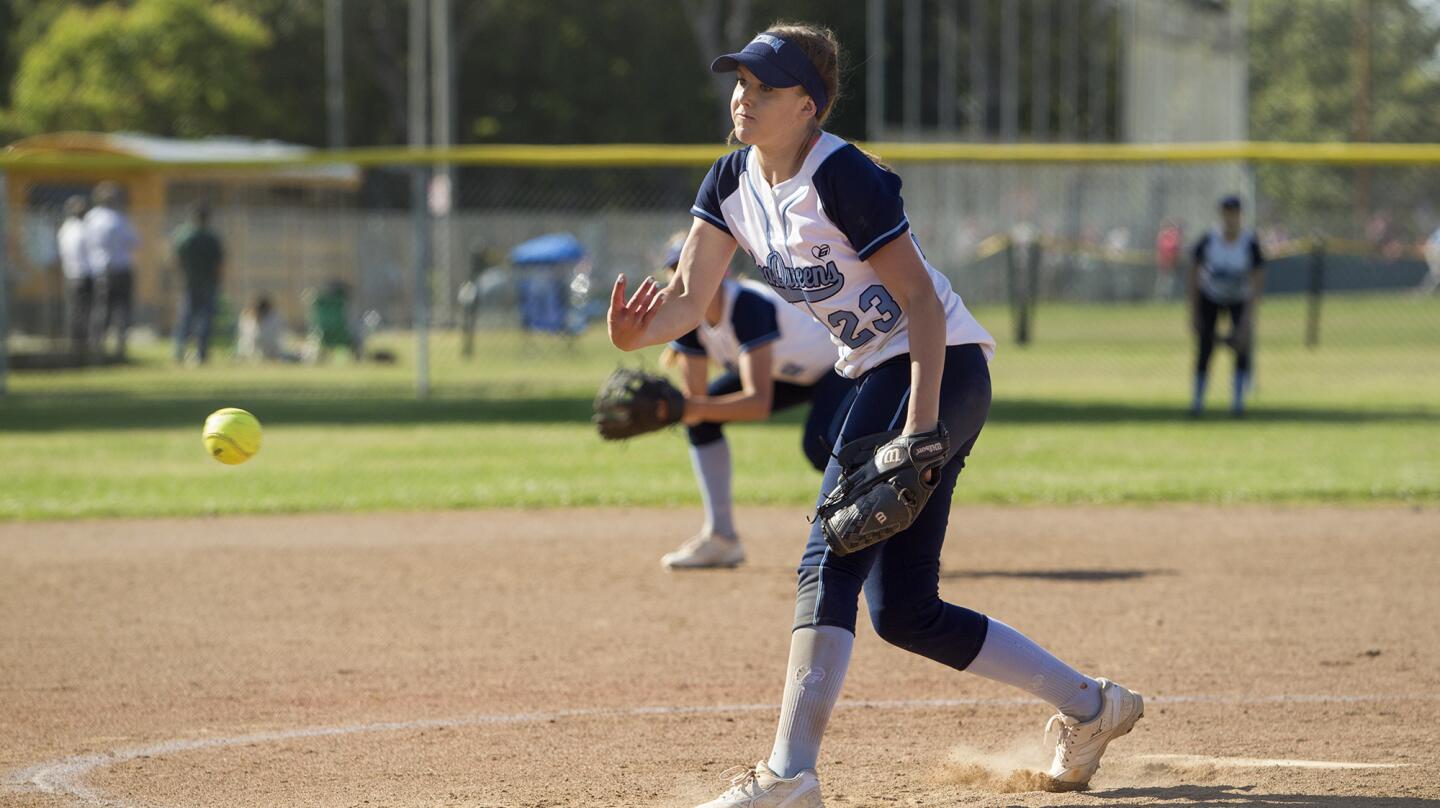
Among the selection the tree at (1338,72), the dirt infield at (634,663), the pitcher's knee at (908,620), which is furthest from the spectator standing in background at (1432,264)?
the tree at (1338,72)

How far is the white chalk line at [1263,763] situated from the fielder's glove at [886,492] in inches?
48.6

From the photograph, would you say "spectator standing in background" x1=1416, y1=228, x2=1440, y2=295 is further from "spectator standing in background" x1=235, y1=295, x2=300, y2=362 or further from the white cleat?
the white cleat

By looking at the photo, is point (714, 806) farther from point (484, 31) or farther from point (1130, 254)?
point (484, 31)

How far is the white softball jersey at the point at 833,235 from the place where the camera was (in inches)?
143

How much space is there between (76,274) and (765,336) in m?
11.9

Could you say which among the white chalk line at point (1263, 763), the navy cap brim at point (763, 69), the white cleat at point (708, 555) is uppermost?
the navy cap brim at point (763, 69)

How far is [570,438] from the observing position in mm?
Answer: 12492

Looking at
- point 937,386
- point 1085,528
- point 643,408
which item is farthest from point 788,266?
point 1085,528

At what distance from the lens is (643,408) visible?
21.6ft

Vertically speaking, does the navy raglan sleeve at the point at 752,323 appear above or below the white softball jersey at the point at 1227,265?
above

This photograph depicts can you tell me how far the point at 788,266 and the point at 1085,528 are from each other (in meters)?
5.15

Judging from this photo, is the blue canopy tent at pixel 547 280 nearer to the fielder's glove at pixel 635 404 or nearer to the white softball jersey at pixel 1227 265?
the white softball jersey at pixel 1227 265

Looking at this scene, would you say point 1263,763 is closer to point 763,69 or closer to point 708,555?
point 763,69

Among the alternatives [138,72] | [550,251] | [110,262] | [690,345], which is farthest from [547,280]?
[138,72]
